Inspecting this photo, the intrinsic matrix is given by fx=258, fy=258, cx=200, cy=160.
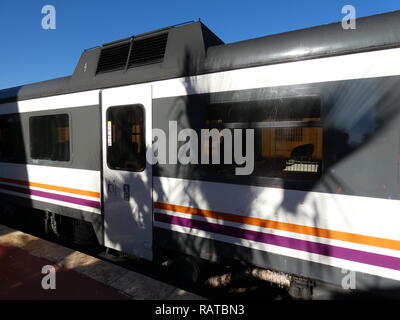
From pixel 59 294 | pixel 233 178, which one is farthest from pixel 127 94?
pixel 59 294

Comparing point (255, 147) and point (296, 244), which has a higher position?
point (255, 147)

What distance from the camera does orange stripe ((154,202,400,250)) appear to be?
2284mm

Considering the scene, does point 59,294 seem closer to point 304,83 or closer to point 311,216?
point 311,216

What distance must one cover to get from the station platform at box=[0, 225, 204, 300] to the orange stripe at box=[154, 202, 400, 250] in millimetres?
911

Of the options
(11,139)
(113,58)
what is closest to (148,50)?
(113,58)

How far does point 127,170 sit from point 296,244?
96.9 inches

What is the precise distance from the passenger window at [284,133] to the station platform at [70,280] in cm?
169

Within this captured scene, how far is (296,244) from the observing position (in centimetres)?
265

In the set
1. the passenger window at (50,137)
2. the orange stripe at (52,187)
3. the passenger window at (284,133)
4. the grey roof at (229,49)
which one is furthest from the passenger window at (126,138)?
the passenger window at (284,133)

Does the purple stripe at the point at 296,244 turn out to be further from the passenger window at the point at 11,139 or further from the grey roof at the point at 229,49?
the passenger window at the point at 11,139

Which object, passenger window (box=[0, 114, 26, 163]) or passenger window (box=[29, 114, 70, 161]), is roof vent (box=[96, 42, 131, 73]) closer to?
passenger window (box=[29, 114, 70, 161])

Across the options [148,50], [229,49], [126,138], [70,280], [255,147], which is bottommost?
[70,280]

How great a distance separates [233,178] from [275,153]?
54cm

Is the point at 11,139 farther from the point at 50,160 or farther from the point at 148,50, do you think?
the point at 148,50
